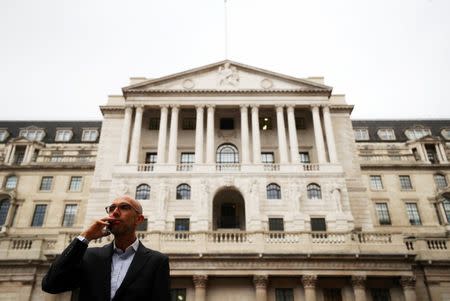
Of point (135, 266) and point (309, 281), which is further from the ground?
point (309, 281)

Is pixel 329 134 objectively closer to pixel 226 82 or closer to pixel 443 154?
pixel 226 82

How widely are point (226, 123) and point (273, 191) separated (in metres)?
11.2

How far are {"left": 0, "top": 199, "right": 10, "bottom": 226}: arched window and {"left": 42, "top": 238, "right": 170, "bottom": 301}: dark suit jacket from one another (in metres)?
52.8

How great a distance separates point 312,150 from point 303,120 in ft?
14.3

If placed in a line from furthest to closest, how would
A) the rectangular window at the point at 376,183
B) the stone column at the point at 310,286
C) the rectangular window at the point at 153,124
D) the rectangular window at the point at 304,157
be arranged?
the rectangular window at the point at 376,183 → the rectangular window at the point at 153,124 → the rectangular window at the point at 304,157 → the stone column at the point at 310,286

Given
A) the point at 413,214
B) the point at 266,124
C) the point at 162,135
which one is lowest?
the point at 413,214

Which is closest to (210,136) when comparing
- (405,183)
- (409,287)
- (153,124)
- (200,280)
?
(153,124)

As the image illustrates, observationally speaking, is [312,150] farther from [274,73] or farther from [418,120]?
[418,120]

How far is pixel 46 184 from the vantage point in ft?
169

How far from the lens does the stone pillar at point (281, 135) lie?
38.7 meters

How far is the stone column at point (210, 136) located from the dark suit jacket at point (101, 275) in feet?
110

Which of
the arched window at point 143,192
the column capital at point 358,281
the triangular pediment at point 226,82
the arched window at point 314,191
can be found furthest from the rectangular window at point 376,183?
the arched window at point 143,192

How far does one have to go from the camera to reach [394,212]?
49.9 metres

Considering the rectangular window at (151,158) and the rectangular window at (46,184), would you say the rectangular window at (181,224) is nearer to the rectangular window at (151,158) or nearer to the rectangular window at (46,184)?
the rectangular window at (151,158)
